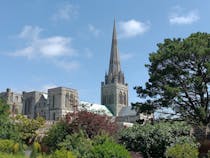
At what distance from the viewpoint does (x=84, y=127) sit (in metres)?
27.6

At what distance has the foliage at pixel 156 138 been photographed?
21.8 m

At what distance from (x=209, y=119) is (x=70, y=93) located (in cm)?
9671

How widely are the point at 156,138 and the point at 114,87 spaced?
393ft

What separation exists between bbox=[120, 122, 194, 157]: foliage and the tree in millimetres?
8213

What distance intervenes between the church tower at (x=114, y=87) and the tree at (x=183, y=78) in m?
103

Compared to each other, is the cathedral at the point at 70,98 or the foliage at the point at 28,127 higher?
the cathedral at the point at 70,98

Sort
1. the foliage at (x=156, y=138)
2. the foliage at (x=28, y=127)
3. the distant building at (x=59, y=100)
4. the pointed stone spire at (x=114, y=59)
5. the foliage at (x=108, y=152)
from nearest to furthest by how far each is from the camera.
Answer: the foliage at (x=108, y=152), the foliage at (x=156, y=138), the foliage at (x=28, y=127), the distant building at (x=59, y=100), the pointed stone spire at (x=114, y=59)

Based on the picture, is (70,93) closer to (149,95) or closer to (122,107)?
(122,107)

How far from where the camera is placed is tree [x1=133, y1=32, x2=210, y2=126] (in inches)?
1220

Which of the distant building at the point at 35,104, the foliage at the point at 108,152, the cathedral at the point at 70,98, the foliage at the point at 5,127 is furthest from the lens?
the distant building at the point at 35,104

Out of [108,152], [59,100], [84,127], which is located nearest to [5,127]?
[84,127]

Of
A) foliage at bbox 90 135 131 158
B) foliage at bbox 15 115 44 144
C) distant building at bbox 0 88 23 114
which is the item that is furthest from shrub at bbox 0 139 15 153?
distant building at bbox 0 88 23 114

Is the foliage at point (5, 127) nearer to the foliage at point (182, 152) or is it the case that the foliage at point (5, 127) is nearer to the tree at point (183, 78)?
the tree at point (183, 78)

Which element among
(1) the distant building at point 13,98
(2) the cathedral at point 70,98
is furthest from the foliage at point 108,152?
(1) the distant building at point 13,98
